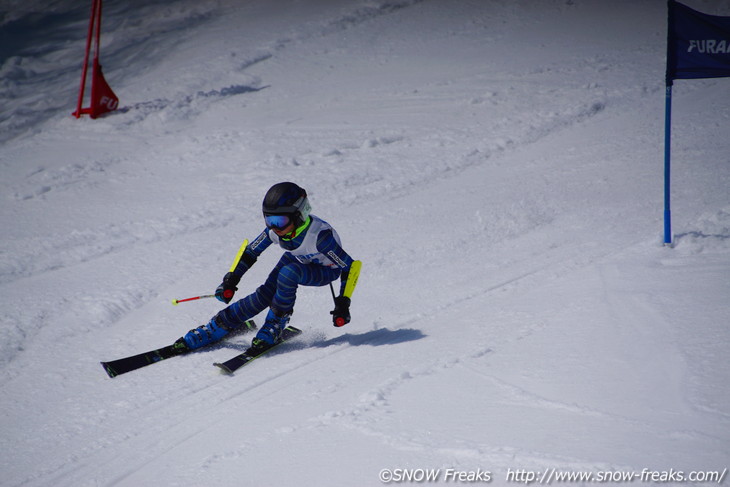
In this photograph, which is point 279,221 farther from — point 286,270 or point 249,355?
point 249,355

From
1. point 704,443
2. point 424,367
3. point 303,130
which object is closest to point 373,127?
point 303,130

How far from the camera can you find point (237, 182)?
921 centimetres

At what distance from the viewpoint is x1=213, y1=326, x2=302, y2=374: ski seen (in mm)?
5050

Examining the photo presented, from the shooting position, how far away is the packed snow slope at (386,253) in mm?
3848

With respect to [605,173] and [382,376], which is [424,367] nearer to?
[382,376]

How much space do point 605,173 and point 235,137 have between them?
563 centimetres

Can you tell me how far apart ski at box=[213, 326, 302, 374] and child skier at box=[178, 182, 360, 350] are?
5cm

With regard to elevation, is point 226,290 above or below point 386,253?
below

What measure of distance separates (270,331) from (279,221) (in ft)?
3.03

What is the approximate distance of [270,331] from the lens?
536 cm

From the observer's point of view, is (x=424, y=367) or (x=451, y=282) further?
(x=451, y=282)

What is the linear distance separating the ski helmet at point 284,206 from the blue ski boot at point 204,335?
40.7 inches

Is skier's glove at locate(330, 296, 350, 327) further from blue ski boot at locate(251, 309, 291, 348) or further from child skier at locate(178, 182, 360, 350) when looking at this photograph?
blue ski boot at locate(251, 309, 291, 348)

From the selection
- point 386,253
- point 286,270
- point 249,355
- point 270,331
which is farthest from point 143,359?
point 386,253
